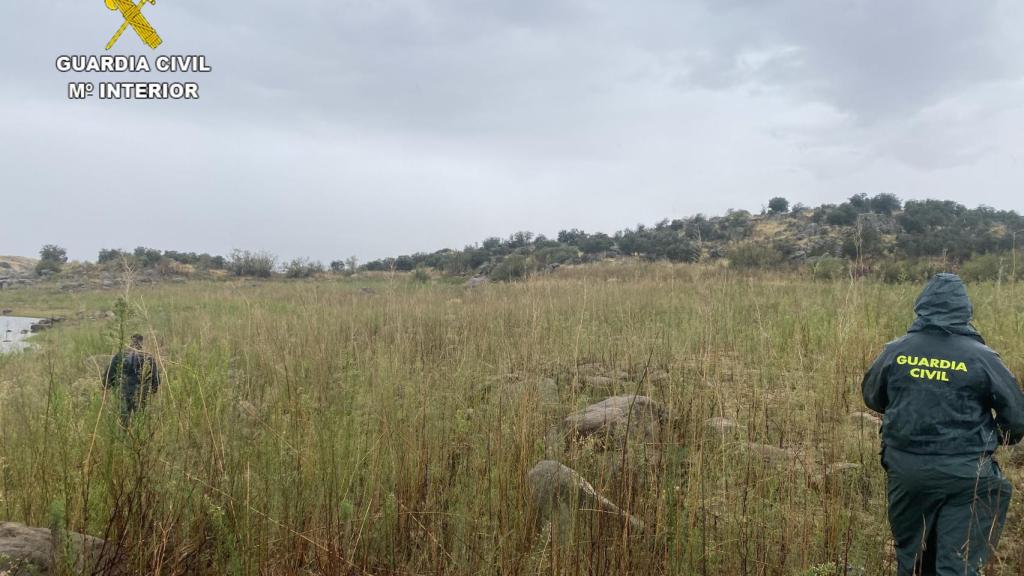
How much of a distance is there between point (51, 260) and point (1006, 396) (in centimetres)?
5316

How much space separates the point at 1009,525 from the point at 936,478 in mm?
1184

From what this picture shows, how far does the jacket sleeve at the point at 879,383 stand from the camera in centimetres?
306

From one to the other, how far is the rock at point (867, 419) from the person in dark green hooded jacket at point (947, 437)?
5.50 ft

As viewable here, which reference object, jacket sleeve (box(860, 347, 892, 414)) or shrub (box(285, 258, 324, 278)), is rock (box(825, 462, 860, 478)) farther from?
shrub (box(285, 258, 324, 278))

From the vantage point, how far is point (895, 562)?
118 inches

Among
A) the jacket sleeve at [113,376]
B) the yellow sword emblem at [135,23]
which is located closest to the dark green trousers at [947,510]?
the jacket sleeve at [113,376]

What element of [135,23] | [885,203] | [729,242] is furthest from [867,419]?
[885,203]

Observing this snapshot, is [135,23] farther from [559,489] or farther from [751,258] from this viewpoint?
[751,258]

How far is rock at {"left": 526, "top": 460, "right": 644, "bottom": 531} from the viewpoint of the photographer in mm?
2801

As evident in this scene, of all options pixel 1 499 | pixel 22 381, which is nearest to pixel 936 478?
pixel 1 499

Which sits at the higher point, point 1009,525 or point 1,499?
point 1,499

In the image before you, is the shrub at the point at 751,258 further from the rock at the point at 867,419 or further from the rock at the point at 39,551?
the rock at the point at 39,551

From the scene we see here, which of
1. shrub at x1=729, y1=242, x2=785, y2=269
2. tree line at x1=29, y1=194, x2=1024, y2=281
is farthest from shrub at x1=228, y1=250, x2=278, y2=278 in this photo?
shrub at x1=729, y1=242, x2=785, y2=269

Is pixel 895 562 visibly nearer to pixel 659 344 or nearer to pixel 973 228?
pixel 659 344
